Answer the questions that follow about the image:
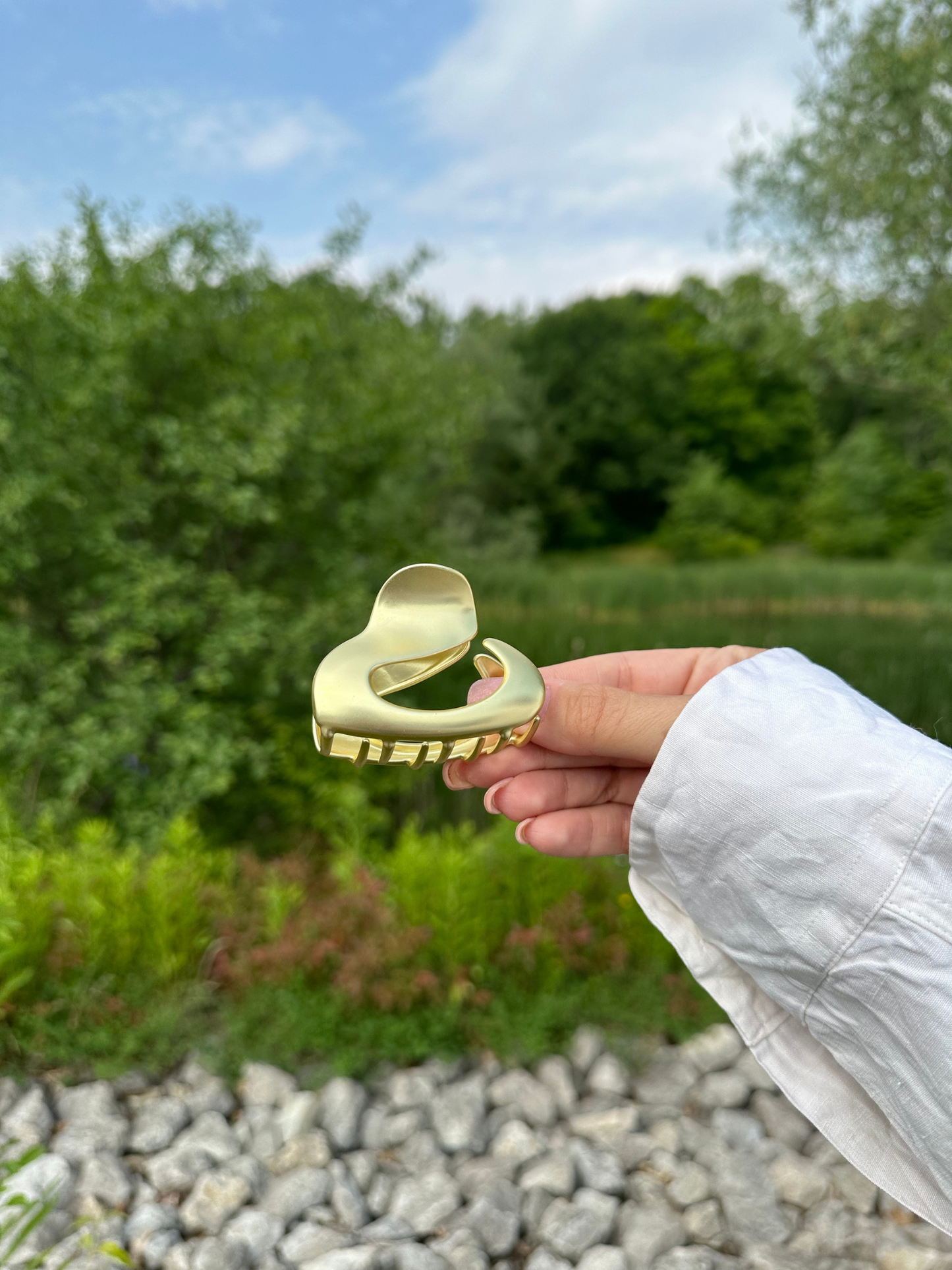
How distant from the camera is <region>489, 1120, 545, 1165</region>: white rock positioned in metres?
2.05

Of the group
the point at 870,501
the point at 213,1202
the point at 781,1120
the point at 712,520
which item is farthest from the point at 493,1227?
the point at 712,520

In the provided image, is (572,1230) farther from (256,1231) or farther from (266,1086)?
(266,1086)

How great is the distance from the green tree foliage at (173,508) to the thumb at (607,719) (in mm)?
2672

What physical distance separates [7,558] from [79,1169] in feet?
7.57

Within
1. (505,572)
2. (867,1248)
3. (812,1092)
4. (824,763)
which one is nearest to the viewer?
(824,763)

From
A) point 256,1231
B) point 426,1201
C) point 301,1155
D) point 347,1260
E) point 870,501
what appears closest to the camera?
point 347,1260

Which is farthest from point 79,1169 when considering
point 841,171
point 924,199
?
point 841,171

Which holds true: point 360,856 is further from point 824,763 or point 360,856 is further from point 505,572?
point 505,572

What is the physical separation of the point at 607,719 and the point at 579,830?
0.25 meters

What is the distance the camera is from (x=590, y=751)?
94 cm

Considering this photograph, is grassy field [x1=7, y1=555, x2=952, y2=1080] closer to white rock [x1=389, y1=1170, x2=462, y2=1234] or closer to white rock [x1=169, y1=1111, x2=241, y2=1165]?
white rock [x1=169, y1=1111, x2=241, y2=1165]

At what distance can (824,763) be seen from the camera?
0.73 metres

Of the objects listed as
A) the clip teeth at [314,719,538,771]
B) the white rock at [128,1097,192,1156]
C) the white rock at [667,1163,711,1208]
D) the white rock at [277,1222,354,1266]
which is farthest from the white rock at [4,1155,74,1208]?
the clip teeth at [314,719,538,771]

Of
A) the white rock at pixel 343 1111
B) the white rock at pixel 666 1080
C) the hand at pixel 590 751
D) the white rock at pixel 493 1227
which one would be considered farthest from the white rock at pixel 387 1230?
the hand at pixel 590 751
